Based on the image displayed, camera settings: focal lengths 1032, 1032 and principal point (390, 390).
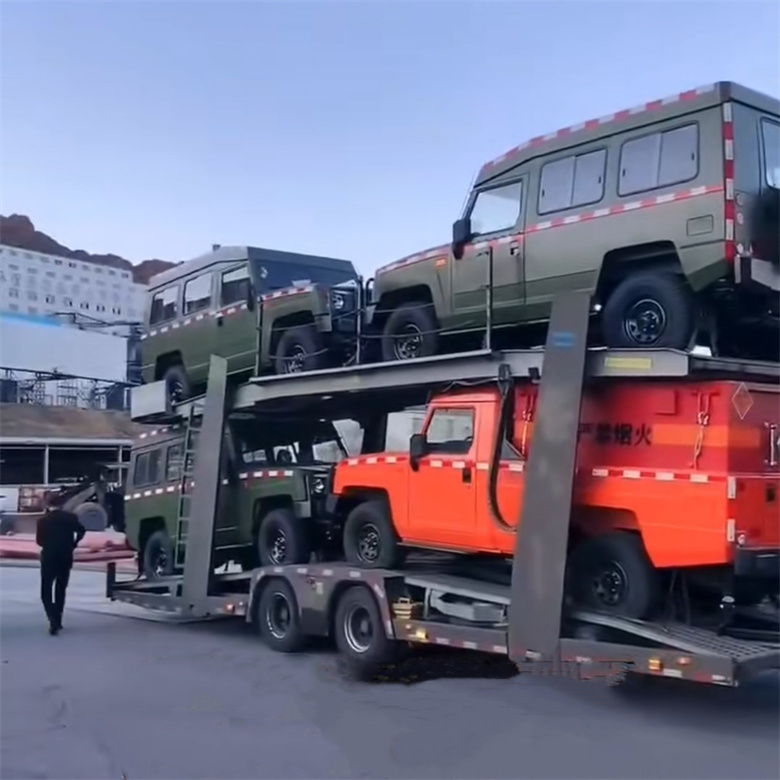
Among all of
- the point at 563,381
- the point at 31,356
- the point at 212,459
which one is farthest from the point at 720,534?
the point at 31,356

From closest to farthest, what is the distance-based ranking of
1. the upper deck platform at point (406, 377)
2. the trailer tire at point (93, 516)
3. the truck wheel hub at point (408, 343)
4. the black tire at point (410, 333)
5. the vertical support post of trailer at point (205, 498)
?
the upper deck platform at point (406, 377) < the black tire at point (410, 333) < the truck wheel hub at point (408, 343) < the vertical support post of trailer at point (205, 498) < the trailer tire at point (93, 516)

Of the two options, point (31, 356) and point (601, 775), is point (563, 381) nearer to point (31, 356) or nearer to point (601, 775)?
point (601, 775)

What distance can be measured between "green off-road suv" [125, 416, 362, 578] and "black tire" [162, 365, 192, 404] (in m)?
0.37

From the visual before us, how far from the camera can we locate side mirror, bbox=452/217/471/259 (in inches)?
344

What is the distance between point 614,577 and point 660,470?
0.83m

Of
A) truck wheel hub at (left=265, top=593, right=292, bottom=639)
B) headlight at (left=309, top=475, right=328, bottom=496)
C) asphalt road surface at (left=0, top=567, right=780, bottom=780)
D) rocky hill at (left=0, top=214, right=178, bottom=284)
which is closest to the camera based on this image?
asphalt road surface at (left=0, top=567, right=780, bottom=780)

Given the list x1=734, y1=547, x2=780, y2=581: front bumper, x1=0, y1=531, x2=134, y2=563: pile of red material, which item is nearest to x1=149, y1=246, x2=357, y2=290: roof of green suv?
x1=734, y1=547, x2=780, y2=581: front bumper

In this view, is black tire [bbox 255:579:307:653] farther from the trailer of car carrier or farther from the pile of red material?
the pile of red material

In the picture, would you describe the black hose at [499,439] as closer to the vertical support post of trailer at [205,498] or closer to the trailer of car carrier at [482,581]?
the trailer of car carrier at [482,581]

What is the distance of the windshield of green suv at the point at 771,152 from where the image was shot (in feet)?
23.7

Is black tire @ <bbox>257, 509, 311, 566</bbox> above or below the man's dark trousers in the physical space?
above

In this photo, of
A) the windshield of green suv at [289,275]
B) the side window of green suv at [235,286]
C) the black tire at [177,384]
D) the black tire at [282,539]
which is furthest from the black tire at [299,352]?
the black tire at [177,384]

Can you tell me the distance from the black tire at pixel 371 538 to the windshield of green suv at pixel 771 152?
161 inches

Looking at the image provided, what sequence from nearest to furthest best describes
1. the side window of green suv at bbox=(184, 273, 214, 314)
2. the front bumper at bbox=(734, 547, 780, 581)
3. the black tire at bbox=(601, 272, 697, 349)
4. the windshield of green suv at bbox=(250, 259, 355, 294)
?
the front bumper at bbox=(734, 547, 780, 581) → the black tire at bbox=(601, 272, 697, 349) → the windshield of green suv at bbox=(250, 259, 355, 294) → the side window of green suv at bbox=(184, 273, 214, 314)
